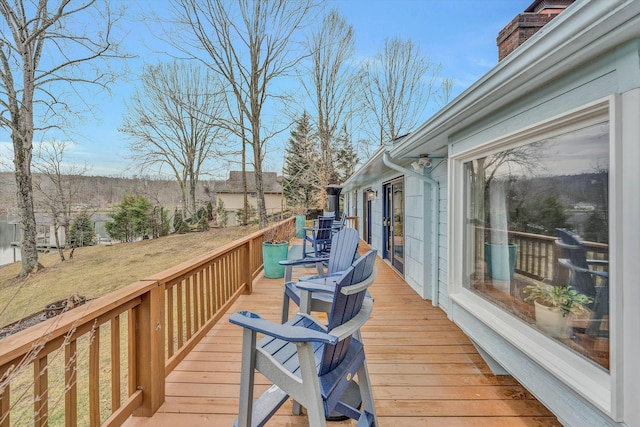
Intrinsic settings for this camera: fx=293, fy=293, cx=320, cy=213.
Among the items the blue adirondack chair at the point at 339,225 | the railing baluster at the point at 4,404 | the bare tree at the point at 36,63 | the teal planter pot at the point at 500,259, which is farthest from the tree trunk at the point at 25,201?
the teal planter pot at the point at 500,259

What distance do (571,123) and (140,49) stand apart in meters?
10.5

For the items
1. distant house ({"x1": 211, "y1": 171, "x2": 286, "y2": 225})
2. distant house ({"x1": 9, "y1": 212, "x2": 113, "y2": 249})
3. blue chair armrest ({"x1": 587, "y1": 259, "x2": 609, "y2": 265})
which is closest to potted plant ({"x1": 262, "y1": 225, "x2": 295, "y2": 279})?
blue chair armrest ({"x1": 587, "y1": 259, "x2": 609, "y2": 265})

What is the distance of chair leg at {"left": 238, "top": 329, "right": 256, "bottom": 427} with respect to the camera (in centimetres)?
142

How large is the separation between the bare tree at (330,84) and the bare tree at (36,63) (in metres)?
8.14

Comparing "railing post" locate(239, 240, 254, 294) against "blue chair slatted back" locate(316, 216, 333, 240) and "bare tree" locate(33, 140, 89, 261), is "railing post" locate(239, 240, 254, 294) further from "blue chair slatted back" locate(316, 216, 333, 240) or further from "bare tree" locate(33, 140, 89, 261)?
"bare tree" locate(33, 140, 89, 261)

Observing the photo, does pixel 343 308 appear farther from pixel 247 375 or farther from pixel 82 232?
pixel 82 232

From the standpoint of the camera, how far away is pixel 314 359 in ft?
4.25

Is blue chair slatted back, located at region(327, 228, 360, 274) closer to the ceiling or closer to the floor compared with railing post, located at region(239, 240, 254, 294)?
closer to the ceiling

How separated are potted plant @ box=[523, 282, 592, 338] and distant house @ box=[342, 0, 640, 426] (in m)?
0.03

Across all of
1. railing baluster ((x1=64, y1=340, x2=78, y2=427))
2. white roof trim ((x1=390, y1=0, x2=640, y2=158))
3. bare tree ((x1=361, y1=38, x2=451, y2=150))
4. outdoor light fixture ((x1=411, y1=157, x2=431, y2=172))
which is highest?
bare tree ((x1=361, y1=38, x2=451, y2=150))

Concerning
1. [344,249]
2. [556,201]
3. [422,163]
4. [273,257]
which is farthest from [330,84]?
[556,201]

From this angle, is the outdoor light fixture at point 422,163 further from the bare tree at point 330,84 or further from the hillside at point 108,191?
the bare tree at point 330,84

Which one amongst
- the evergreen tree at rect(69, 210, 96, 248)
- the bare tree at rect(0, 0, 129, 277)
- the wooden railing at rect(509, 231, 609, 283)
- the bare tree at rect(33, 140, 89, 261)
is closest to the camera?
the wooden railing at rect(509, 231, 609, 283)

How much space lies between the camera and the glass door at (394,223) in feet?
17.9
